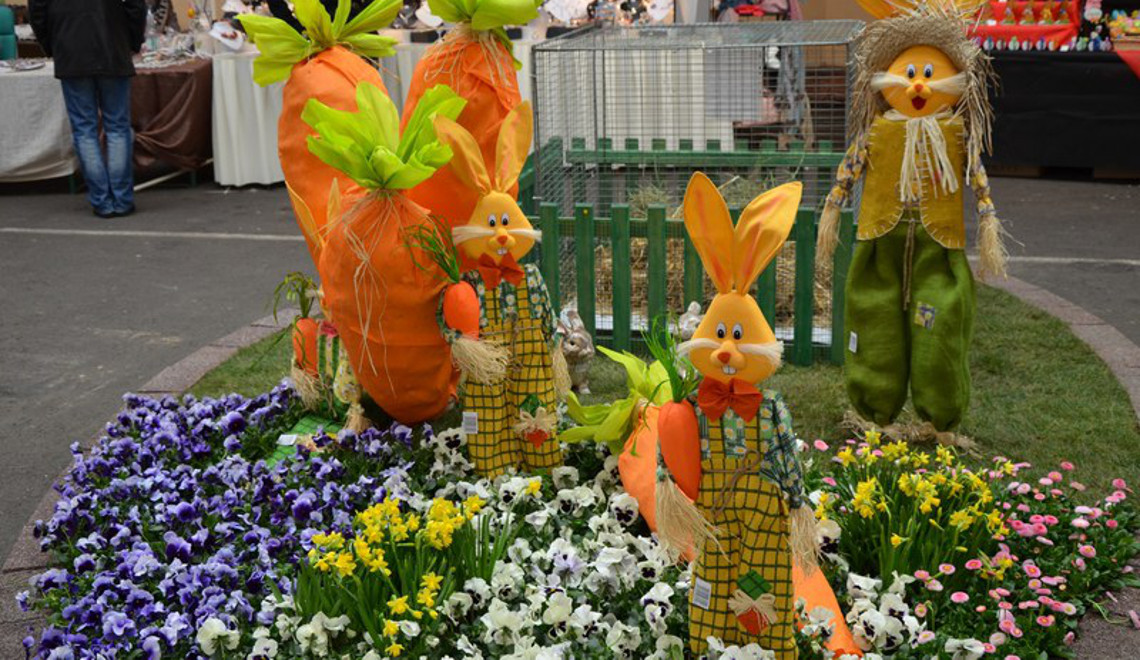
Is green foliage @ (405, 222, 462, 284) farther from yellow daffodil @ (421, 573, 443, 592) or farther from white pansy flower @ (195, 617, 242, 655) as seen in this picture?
white pansy flower @ (195, 617, 242, 655)

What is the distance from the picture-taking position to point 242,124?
9164mm

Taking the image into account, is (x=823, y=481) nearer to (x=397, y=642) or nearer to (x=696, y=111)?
(x=397, y=642)

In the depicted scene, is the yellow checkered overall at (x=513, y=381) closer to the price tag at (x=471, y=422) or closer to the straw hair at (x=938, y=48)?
the price tag at (x=471, y=422)

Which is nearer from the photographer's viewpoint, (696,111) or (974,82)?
(974,82)

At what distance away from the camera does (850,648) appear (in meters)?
3.04

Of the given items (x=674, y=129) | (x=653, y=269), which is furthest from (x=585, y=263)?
(x=674, y=129)

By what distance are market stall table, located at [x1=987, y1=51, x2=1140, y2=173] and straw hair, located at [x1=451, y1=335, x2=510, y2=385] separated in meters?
5.91

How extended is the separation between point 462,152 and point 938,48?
155 centimetres

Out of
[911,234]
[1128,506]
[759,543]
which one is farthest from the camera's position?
[911,234]

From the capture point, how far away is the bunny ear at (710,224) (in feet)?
8.91

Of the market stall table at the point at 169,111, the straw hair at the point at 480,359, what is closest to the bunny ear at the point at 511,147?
the straw hair at the point at 480,359

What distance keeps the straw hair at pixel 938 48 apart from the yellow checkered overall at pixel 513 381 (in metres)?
1.27

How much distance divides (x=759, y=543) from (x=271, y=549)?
1417 mm

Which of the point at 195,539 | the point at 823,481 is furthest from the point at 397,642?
the point at 823,481
